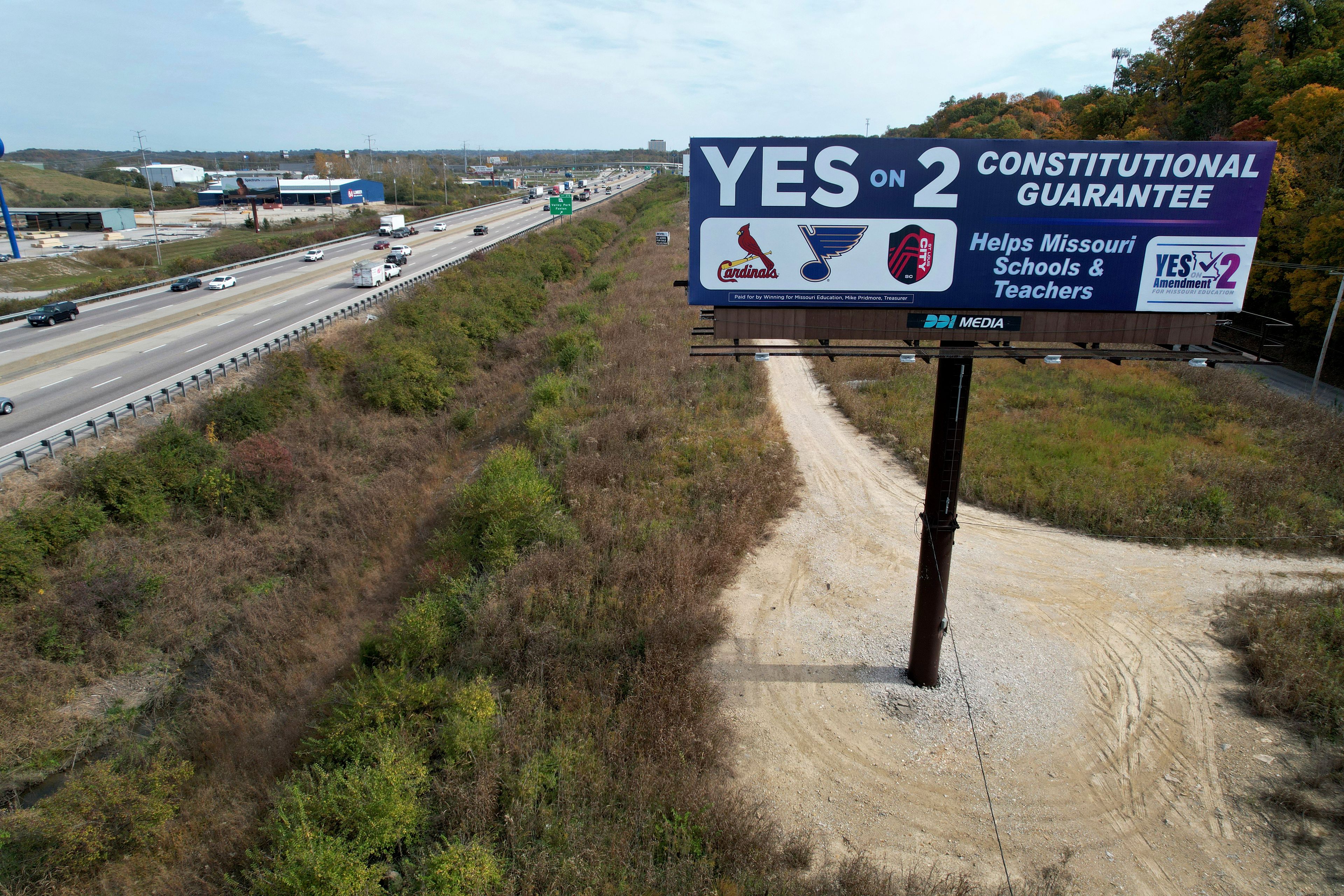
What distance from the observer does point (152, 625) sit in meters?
18.3

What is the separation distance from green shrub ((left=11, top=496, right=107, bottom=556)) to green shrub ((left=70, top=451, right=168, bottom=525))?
0.41 m

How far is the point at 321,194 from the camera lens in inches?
5103

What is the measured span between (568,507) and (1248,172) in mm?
14374

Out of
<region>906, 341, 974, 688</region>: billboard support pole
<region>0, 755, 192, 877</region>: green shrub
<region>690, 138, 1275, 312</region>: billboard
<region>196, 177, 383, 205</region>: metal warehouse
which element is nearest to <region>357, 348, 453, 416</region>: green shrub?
<region>0, 755, 192, 877</region>: green shrub

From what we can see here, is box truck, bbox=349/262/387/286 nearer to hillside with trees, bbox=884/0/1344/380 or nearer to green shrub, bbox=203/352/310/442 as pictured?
green shrub, bbox=203/352/310/442

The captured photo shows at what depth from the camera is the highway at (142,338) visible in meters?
25.7

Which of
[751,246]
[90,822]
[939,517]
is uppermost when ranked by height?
[751,246]

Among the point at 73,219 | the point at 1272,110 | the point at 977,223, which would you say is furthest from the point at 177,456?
the point at 73,219

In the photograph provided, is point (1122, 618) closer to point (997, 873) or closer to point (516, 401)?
point (997, 873)

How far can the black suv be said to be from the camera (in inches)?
1406

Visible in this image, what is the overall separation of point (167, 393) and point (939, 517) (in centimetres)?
2815

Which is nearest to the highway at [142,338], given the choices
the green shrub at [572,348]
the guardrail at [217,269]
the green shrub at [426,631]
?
the guardrail at [217,269]

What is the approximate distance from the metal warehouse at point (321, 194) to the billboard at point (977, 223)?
440ft

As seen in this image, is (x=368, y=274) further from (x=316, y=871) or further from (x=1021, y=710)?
(x=1021, y=710)
